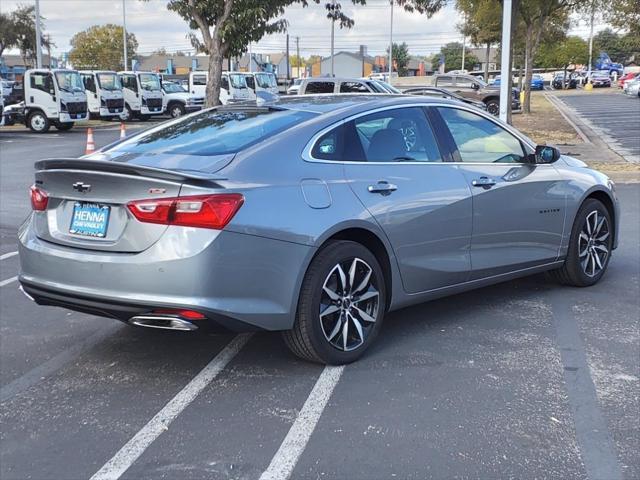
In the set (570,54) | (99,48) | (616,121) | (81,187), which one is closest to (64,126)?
(616,121)

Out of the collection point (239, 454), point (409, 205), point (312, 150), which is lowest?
point (239, 454)

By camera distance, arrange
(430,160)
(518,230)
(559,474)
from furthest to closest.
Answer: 1. (518,230)
2. (430,160)
3. (559,474)

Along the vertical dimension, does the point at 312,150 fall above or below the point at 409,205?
above

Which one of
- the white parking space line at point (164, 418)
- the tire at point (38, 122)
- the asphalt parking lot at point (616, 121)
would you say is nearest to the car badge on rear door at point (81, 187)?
the white parking space line at point (164, 418)

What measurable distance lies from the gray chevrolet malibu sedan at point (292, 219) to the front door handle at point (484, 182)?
2 centimetres

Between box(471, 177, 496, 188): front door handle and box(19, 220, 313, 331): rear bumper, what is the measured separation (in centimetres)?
162

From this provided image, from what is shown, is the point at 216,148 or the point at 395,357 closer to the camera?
the point at 216,148

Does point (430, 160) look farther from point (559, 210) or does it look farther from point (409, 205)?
point (559, 210)

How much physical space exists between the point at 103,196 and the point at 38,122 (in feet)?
87.0

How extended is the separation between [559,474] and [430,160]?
2366 millimetres

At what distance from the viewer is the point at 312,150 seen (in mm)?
4332

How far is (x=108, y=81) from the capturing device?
3262 centimetres

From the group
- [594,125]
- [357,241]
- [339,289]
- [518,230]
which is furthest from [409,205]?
[594,125]

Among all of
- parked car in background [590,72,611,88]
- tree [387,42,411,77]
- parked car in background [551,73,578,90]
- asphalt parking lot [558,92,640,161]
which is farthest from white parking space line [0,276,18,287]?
tree [387,42,411,77]
